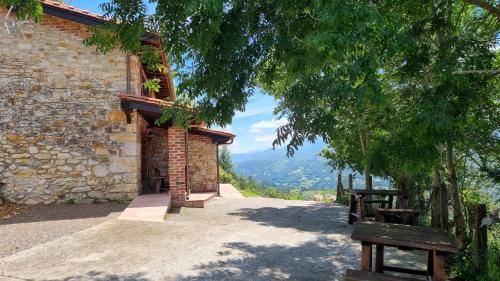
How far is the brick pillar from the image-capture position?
10773 mm

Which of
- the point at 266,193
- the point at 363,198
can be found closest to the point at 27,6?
the point at 363,198

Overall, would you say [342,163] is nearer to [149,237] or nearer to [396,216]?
[396,216]

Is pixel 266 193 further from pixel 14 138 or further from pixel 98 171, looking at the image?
pixel 14 138

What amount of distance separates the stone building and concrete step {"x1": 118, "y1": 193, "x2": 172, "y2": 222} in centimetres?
59

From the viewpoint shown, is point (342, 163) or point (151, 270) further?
point (342, 163)

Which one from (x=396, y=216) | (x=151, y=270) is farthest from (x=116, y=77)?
(x=396, y=216)

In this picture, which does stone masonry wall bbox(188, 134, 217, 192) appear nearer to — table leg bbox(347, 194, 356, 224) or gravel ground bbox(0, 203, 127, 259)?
gravel ground bbox(0, 203, 127, 259)

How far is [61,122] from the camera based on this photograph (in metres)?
10.1

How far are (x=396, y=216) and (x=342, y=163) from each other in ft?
25.0

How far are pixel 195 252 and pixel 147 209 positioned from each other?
327cm

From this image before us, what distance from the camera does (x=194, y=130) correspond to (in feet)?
47.3

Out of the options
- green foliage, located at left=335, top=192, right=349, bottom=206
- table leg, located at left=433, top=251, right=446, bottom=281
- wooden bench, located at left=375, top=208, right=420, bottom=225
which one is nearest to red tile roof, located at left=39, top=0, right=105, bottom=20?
wooden bench, located at left=375, top=208, right=420, bottom=225

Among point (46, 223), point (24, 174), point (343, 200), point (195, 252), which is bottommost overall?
point (343, 200)

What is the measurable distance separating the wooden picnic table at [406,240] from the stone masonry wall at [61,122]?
7.49 meters
